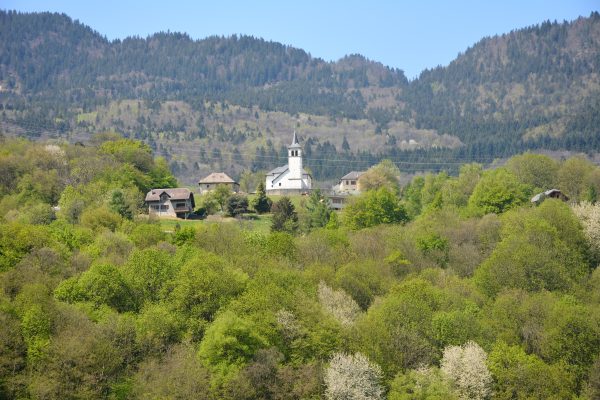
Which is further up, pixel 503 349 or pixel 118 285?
pixel 118 285

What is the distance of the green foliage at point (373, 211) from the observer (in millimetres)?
82500

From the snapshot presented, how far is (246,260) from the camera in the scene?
5947 centimetres

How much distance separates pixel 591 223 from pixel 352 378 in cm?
3396

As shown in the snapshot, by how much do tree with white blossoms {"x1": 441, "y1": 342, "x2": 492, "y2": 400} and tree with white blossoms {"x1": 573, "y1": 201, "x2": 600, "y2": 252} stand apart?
26380mm

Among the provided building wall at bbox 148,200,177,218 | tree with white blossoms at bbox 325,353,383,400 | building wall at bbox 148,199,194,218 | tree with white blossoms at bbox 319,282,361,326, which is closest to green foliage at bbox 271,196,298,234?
building wall at bbox 148,199,194,218

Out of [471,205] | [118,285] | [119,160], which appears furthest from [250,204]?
[118,285]

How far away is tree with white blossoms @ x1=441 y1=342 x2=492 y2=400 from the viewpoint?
47.4 meters

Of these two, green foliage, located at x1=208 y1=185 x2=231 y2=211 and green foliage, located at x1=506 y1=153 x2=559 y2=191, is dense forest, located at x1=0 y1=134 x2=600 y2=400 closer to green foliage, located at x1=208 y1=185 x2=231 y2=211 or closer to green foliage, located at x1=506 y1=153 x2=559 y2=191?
green foliage, located at x1=208 y1=185 x2=231 y2=211

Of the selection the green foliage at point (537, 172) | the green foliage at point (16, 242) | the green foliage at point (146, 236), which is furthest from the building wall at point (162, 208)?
the green foliage at point (537, 172)

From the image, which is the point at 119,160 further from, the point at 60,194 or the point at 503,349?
the point at 503,349

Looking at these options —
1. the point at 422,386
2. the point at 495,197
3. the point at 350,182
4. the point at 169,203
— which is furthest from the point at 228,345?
the point at 350,182

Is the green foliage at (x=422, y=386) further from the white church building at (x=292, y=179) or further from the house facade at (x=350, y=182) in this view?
the house facade at (x=350, y=182)

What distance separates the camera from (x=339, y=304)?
54.7 meters

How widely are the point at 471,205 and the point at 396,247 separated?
17909 millimetres
